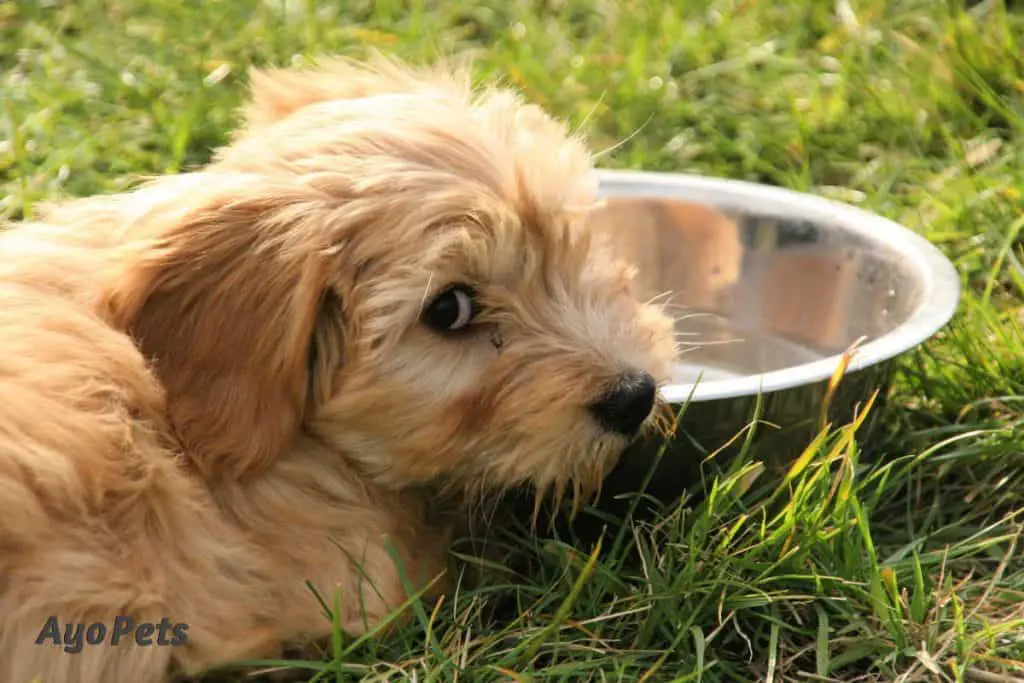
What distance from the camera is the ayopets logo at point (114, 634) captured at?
7.18 feet

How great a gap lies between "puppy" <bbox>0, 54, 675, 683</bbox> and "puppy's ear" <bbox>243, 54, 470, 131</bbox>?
237mm

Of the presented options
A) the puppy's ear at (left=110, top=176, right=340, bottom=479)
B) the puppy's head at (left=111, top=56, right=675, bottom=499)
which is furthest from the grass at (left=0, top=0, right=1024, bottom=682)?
the puppy's ear at (left=110, top=176, right=340, bottom=479)

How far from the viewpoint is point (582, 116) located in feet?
14.7

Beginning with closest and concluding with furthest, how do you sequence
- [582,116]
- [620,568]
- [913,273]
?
1. [620,568]
2. [913,273]
3. [582,116]

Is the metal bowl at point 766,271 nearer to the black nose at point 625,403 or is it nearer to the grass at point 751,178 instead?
the grass at point 751,178

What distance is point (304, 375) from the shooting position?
251 cm

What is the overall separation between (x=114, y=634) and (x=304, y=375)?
0.55 meters

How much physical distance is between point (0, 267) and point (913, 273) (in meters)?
2.02

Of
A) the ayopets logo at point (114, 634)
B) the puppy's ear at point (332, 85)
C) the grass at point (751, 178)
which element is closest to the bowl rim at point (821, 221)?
the grass at point (751, 178)

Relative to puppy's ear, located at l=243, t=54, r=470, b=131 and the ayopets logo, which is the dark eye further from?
the ayopets logo

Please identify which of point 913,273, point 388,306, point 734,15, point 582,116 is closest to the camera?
point 388,306

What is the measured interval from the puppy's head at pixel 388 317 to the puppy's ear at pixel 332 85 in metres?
0.29

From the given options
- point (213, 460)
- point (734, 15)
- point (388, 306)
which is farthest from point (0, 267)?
point (734, 15)

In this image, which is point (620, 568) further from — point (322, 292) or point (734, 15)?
point (734, 15)
